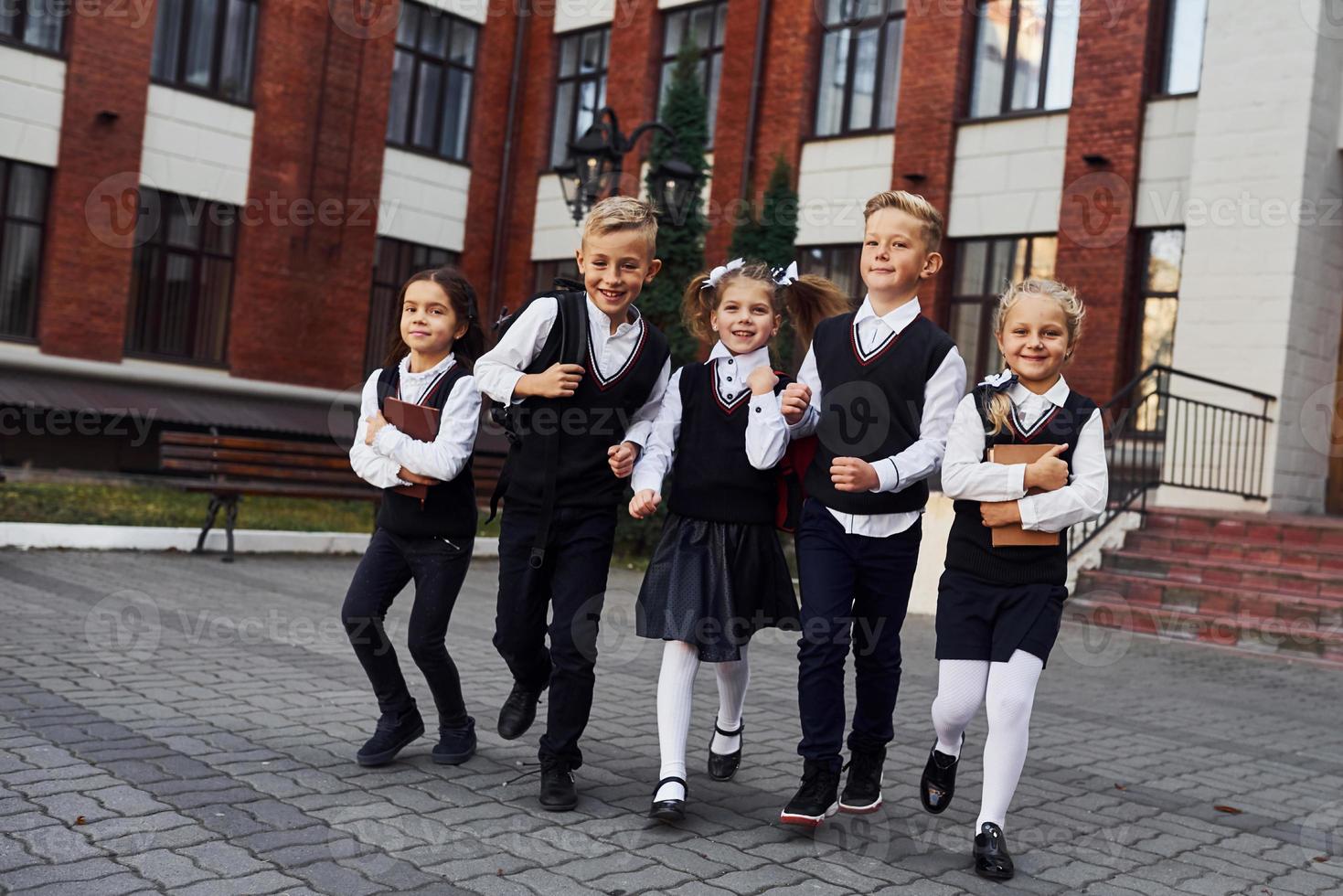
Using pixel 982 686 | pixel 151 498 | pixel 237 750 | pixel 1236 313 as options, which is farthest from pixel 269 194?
pixel 982 686

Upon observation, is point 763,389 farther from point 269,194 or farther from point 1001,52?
point 269,194

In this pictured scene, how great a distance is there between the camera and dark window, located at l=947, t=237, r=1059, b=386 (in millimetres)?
15734

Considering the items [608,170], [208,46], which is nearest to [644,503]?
[608,170]

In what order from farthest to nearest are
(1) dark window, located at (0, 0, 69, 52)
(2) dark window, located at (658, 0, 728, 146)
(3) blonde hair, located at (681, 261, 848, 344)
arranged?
(2) dark window, located at (658, 0, 728, 146), (1) dark window, located at (0, 0, 69, 52), (3) blonde hair, located at (681, 261, 848, 344)

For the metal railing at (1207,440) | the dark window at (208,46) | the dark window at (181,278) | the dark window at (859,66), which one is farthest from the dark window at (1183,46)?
the dark window at (181,278)

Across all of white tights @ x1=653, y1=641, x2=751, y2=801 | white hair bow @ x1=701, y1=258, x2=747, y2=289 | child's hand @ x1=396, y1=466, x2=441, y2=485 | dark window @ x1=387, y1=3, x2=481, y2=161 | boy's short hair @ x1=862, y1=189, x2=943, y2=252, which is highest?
dark window @ x1=387, y1=3, x2=481, y2=161

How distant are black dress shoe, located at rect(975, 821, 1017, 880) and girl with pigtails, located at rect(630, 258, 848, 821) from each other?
2.90 ft

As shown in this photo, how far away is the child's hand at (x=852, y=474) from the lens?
154 inches

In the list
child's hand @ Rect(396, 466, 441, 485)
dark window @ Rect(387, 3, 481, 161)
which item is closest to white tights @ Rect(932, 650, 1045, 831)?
child's hand @ Rect(396, 466, 441, 485)

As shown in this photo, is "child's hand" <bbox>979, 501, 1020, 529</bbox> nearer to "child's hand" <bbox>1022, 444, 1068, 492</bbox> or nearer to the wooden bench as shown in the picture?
"child's hand" <bbox>1022, 444, 1068, 492</bbox>

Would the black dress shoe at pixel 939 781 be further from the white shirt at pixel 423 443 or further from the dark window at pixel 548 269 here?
the dark window at pixel 548 269

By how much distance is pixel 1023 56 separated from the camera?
631 inches

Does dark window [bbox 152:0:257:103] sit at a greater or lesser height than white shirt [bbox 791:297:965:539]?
greater

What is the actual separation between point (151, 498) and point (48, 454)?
11.5ft
